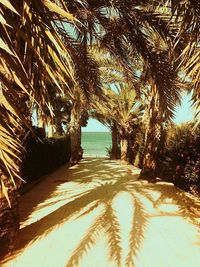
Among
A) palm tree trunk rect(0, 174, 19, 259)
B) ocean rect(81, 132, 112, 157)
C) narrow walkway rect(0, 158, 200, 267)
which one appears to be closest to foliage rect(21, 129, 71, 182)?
narrow walkway rect(0, 158, 200, 267)

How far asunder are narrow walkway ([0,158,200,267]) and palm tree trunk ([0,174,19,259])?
203 mm

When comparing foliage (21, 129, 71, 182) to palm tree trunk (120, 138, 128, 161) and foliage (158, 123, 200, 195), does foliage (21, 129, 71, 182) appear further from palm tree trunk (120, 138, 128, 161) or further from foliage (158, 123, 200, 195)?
palm tree trunk (120, 138, 128, 161)

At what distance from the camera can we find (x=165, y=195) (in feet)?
36.6

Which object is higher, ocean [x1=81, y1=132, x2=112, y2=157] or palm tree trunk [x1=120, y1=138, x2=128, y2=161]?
palm tree trunk [x1=120, y1=138, x2=128, y2=161]

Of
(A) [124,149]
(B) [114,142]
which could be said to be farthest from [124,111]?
(B) [114,142]

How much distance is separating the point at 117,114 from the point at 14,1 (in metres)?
22.6

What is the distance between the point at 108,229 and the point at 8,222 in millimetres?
1995

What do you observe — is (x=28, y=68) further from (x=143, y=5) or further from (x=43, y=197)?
(x=43, y=197)

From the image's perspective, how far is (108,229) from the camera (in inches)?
296

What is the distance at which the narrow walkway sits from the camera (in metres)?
6.01

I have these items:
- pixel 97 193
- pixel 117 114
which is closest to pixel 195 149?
pixel 97 193

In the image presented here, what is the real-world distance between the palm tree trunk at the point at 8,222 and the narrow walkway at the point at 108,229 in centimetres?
20

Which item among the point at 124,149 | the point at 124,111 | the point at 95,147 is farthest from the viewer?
the point at 95,147

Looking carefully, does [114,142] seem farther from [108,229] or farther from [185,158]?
[108,229]
